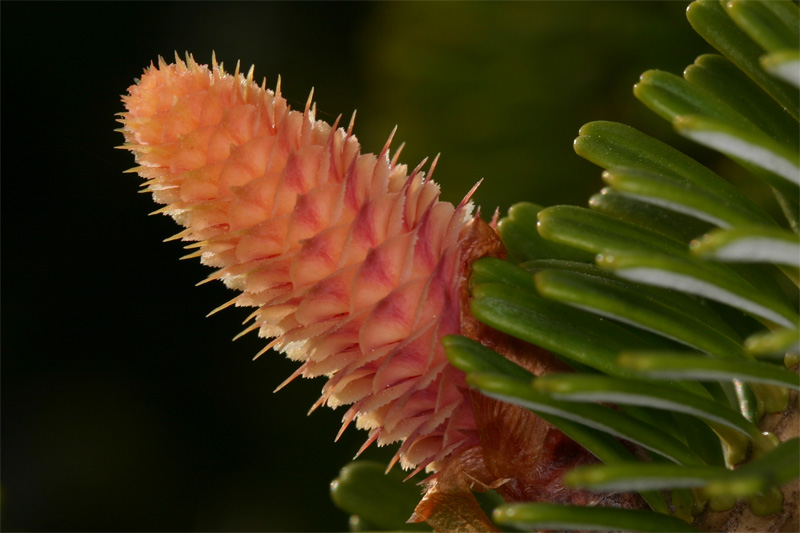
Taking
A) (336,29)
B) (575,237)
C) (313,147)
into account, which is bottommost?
(575,237)

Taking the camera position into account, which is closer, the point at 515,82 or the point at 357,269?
the point at 357,269

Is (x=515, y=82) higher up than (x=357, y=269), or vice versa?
(x=515, y=82)

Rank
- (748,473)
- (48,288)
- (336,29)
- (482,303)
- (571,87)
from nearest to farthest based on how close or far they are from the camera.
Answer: (748,473) → (482,303) → (571,87) → (336,29) → (48,288)

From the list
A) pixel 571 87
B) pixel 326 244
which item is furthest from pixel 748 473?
pixel 571 87

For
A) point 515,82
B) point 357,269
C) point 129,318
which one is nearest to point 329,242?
point 357,269

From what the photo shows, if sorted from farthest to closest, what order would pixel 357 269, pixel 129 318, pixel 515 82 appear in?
pixel 129 318 < pixel 515 82 < pixel 357 269

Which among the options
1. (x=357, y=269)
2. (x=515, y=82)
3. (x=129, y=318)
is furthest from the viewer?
(x=129, y=318)

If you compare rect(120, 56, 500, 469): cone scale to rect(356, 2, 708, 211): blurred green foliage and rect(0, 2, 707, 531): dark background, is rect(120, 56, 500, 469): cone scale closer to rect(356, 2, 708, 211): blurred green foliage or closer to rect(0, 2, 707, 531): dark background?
rect(356, 2, 708, 211): blurred green foliage

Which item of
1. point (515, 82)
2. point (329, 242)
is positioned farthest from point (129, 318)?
point (329, 242)

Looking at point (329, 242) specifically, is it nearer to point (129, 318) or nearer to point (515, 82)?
point (515, 82)

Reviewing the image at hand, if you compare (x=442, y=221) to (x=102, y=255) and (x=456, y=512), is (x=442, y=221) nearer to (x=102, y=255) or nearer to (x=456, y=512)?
(x=456, y=512)
